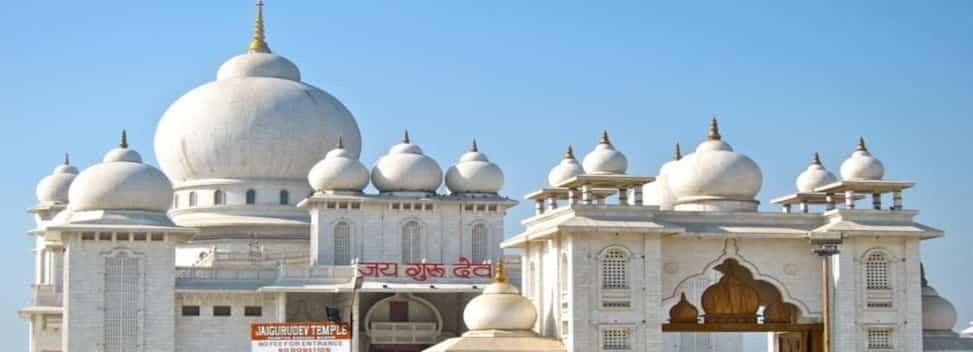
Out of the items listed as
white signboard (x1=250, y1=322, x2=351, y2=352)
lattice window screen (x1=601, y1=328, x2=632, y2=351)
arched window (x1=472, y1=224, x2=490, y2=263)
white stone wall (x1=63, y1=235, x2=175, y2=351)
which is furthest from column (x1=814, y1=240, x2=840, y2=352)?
white stone wall (x1=63, y1=235, x2=175, y2=351)

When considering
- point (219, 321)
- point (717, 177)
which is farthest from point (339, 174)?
point (717, 177)

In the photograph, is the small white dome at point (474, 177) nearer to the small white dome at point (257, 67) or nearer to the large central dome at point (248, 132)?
the large central dome at point (248, 132)

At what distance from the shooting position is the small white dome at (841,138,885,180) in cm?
5553

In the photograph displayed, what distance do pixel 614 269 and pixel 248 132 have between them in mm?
24936

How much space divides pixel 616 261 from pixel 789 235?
17.5 feet

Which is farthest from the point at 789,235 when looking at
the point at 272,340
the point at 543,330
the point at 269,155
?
the point at 269,155

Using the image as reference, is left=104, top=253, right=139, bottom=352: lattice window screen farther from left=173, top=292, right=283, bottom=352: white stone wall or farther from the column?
Result: the column

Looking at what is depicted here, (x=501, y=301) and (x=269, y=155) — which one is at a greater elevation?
(x=269, y=155)

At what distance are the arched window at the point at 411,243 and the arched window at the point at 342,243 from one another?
2239 mm

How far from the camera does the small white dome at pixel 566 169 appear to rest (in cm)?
6481

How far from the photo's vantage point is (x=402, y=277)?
2657 inches

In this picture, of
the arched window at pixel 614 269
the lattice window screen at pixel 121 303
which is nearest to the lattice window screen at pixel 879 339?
the arched window at pixel 614 269

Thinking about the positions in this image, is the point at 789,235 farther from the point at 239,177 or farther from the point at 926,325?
the point at 239,177

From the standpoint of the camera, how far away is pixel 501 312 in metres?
53.5
